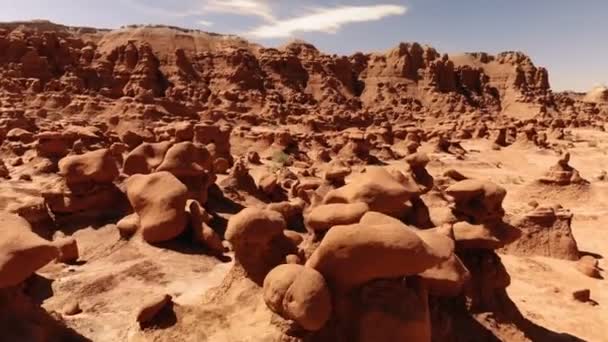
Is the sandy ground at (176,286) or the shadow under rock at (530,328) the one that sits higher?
the shadow under rock at (530,328)

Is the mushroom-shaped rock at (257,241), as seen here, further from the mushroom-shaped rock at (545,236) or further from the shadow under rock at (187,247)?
the mushroom-shaped rock at (545,236)

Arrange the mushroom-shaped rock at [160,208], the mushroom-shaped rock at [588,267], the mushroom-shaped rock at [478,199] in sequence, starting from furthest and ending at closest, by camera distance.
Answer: the mushroom-shaped rock at [588,267] < the mushroom-shaped rock at [160,208] < the mushroom-shaped rock at [478,199]

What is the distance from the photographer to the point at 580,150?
1484 inches

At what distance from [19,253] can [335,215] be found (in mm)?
3974

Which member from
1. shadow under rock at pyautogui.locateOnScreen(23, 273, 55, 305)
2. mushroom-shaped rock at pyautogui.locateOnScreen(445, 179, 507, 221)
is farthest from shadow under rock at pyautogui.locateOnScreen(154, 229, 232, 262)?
mushroom-shaped rock at pyautogui.locateOnScreen(445, 179, 507, 221)

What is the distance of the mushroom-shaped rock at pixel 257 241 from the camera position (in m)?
8.16

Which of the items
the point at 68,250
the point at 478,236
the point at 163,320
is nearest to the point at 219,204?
the point at 68,250

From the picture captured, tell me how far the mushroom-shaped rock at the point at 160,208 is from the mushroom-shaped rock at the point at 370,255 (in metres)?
5.92

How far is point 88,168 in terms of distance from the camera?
1346 cm

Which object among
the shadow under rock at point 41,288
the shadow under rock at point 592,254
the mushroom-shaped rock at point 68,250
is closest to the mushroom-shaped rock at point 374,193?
the shadow under rock at point 41,288

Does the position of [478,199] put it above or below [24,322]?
above

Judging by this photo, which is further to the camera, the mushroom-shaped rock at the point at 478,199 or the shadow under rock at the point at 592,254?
the shadow under rock at the point at 592,254

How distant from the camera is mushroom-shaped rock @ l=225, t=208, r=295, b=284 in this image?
321 inches

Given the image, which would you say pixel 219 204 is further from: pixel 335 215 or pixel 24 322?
pixel 24 322
